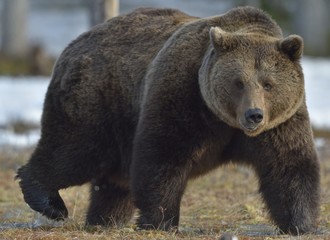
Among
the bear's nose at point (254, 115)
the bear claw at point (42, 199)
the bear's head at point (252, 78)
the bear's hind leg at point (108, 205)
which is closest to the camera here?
the bear's nose at point (254, 115)

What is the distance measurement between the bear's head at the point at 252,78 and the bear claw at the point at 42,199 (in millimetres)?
1933

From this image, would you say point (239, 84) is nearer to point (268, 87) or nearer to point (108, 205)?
point (268, 87)

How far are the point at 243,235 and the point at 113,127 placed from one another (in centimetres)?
167

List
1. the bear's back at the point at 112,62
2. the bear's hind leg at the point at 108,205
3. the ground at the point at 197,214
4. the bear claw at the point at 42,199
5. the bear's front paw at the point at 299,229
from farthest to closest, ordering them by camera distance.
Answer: the bear's hind leg at the point at 108,205 → the bear claw at the point at 42,199 → the bear's back at the point at 112,62 → the bear's front paw at the point at 299,229 → the ground at the point at 197,214

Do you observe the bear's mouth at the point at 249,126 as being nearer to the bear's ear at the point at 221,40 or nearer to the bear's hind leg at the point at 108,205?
the bear's ear at the point at 221,40

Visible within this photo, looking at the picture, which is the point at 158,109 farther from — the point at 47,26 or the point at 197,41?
the point at 47,26

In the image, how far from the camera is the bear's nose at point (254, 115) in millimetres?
6930

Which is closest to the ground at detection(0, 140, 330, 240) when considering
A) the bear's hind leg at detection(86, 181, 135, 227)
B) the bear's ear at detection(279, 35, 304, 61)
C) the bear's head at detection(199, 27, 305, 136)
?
the bear's hind leg at detection(86, 181, 135, 227)

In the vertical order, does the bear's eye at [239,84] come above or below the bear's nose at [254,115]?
above

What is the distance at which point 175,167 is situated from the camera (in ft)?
24.7

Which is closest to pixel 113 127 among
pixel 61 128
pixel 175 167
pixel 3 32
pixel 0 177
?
pixel 61 128

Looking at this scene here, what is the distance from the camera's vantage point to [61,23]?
107 ft

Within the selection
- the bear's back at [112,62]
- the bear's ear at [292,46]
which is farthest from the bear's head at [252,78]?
the bear's back at [112,62]

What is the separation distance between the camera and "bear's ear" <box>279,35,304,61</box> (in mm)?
7250
